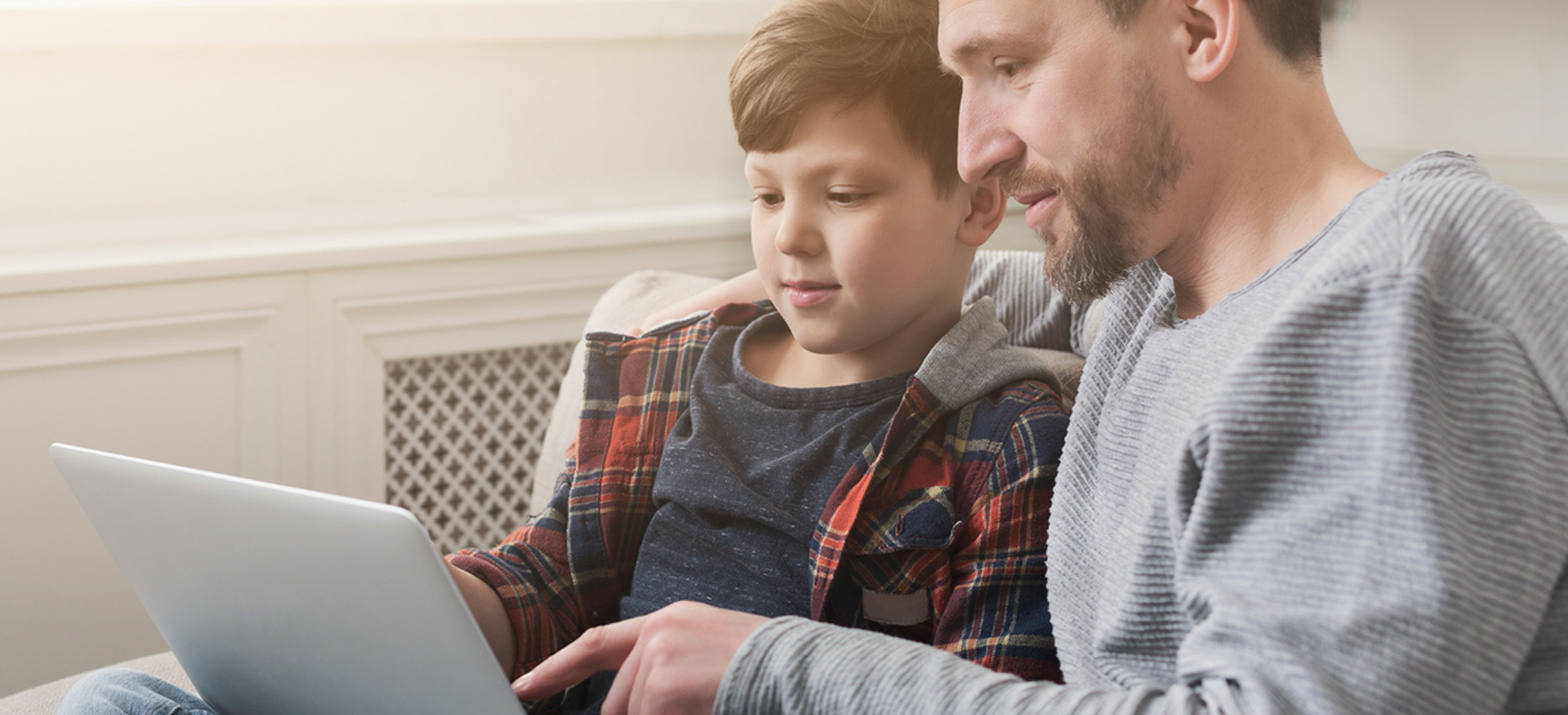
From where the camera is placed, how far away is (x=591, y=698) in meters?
1.00

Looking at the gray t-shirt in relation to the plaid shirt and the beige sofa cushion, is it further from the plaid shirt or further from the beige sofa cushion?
the beige sofa cushion

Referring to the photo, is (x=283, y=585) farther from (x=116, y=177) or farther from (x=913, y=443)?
(x=116, y=177)

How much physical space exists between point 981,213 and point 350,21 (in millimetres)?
1282

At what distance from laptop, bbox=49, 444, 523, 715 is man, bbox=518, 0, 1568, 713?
0.12 metres

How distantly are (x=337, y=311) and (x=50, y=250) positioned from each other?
0.38 m

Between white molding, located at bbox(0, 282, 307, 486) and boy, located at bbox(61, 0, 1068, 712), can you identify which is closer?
boy, located at bbox(61, 0, 1068, 712)

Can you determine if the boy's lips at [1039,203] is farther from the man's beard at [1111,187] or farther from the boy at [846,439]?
the boy at [846,439]

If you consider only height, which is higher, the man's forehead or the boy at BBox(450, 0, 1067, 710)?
the man's forehead

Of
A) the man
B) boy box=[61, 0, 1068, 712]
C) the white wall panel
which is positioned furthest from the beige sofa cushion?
the man

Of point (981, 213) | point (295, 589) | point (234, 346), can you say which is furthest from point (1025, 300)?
point (234, 346)

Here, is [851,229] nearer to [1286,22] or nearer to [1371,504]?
[1286,22]

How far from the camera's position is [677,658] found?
72 centimetres

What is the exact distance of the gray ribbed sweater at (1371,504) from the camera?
0.54m

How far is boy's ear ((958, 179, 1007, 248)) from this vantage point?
100 centimetres
